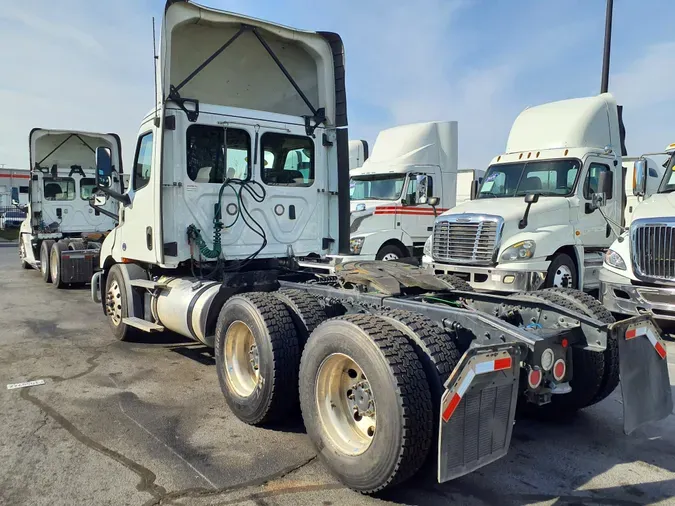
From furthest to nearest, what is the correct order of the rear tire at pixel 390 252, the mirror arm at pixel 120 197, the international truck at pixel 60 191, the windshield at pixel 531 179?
the international truck at pixel 60 191
the rear tire at pixel 390 252
the windshield at pixel 531 179
the mirror arm at pixel 120 197

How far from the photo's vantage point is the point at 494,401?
10.3 ft

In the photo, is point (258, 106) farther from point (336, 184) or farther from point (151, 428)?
point (151, 428)

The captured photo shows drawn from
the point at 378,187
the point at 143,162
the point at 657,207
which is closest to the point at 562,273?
the point at 657,207

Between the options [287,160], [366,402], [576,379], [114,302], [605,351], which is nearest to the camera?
[366,402]

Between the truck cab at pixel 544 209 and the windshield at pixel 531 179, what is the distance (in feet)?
0.05

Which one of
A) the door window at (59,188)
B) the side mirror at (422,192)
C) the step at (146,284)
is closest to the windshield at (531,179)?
the side mirror at (422,192)

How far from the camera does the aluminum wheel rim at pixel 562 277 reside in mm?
9031

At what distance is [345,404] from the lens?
12.6 feet

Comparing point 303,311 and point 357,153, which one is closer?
point 303,311

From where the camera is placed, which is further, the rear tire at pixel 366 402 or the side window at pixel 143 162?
the side window at pixel 143 162

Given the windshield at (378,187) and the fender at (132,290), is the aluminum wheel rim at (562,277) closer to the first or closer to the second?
the windshield at (378,187)

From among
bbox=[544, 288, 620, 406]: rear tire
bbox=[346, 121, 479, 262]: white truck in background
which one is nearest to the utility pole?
bbox=[346, 121, 479, 262]: white truck in background

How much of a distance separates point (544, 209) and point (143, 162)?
245 inches

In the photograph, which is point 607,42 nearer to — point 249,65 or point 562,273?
point 562,273
